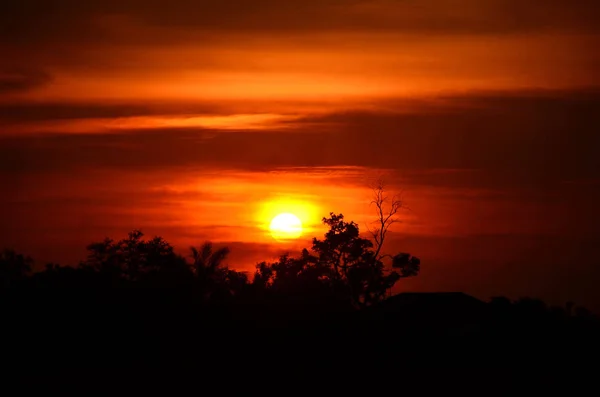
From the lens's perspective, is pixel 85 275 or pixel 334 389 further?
pixel 85 275

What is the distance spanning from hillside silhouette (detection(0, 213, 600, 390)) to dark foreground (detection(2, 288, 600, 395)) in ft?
0.17

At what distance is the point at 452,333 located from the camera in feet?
182

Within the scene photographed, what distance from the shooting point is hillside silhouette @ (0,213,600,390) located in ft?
157

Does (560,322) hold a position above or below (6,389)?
above

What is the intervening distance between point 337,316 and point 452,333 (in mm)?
7374

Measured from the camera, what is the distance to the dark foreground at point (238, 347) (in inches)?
1796

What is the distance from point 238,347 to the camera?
1913 inches

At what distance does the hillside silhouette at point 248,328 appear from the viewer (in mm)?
48000

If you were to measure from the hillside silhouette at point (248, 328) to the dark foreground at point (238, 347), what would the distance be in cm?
5

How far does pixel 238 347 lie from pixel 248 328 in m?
1.34

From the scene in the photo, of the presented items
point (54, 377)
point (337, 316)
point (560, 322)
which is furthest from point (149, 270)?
point (560, 322)

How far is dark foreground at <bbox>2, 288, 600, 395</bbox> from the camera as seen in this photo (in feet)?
150

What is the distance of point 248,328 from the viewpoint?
163 feet

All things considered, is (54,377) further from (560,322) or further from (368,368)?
(560,322)
